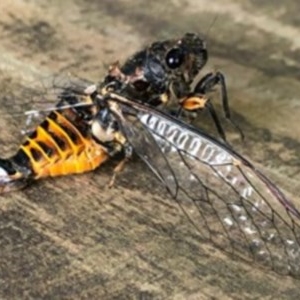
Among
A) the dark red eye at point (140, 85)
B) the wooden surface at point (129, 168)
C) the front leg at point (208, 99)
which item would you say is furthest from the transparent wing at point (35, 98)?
the front leg at point (208, 99)

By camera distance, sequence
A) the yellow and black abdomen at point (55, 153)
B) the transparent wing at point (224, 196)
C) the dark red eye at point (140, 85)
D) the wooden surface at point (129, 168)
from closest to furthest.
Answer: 1. the wooden surface at point (129, 168)
2. the transparent wing at point (224, 196)
3. the yellow and black abdomen at point (55, 153)
4. the dark red eye at point (140, 85)

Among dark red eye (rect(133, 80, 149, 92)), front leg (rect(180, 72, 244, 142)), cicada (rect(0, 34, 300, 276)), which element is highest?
front leg (rect(180, 72, 244, 142))

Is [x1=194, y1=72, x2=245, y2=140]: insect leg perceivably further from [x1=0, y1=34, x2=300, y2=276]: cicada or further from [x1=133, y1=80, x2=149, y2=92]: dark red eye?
[x1=133, y1=80, x2=149, y2=92]: dark red eye

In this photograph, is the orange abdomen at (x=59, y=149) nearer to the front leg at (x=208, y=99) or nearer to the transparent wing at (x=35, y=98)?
the transparent wing at (x=35, y=98)

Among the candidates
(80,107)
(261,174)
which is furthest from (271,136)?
(80,107)

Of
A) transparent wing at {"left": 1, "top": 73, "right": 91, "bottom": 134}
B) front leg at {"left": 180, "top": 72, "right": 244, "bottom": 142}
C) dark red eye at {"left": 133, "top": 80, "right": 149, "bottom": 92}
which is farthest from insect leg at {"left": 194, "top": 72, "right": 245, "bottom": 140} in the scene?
transparent wing at {"left": 1, "top": 73, "right": 91, "bottom": 134}

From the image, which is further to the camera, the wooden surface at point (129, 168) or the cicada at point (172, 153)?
the cicada at point (172, 153)

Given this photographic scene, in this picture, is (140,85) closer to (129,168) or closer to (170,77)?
(170,77)

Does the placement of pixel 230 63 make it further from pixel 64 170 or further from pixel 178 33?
pixel 64 170
